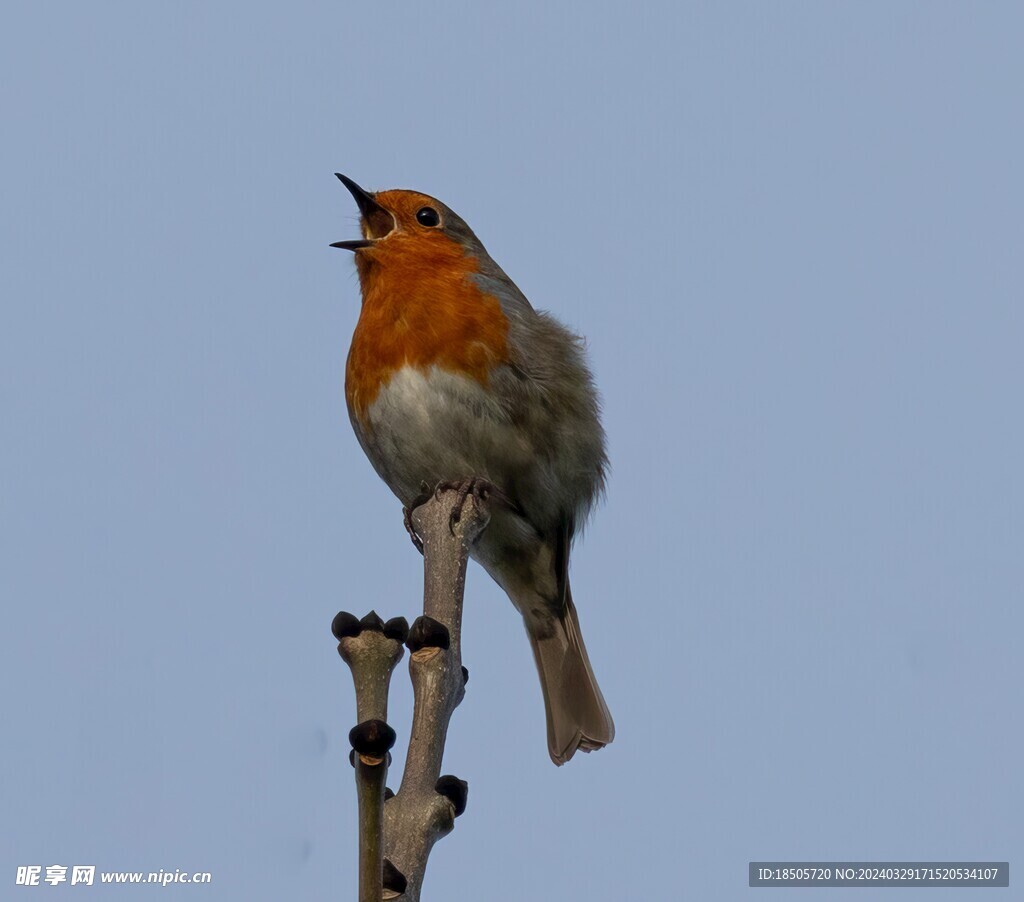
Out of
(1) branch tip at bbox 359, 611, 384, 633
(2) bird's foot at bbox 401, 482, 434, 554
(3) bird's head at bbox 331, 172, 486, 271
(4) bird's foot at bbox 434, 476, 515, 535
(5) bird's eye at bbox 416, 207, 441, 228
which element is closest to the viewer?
(1) branch tip at bbox 359, 611, 384, 633

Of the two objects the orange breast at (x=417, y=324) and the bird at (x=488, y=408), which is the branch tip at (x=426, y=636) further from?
the orange breast at (x=417, y=324)

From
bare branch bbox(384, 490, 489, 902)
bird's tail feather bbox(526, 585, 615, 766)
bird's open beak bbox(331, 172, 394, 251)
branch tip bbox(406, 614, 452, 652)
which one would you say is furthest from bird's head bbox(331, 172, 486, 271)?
A: branch tip bbox(406, 614, 452, 652)

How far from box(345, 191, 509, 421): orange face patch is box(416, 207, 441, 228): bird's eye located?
175 mm

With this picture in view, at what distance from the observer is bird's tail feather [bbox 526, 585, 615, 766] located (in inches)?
265

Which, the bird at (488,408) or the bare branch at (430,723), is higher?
the bird at (488,408)

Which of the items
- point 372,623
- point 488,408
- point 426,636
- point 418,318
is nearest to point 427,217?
point 418,318

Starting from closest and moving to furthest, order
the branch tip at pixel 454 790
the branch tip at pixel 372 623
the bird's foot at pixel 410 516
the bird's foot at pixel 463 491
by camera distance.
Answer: the branch tip at pixel 372 623
the branch tip at pixel 454 790
the bird's foot at pixel 463 491
the bird's foot at pixel 410 516

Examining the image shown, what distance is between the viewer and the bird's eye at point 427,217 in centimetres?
700

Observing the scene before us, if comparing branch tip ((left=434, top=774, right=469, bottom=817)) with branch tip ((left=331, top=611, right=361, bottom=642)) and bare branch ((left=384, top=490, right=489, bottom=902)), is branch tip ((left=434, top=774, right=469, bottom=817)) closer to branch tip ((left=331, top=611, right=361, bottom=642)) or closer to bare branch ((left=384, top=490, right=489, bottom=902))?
bare branch ((left=384, top=490, right=489, bottom=902))

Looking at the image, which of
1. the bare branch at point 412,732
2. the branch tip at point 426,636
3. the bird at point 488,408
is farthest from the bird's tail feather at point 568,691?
the branch tip at point 426,636

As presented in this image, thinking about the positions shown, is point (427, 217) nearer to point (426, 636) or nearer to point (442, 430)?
point (442, 430)

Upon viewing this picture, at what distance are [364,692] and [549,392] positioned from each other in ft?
12.6

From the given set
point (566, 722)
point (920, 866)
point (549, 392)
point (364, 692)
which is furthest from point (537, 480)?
point (364, 692)

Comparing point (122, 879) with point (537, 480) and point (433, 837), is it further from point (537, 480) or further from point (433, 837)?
point (537, 480)
